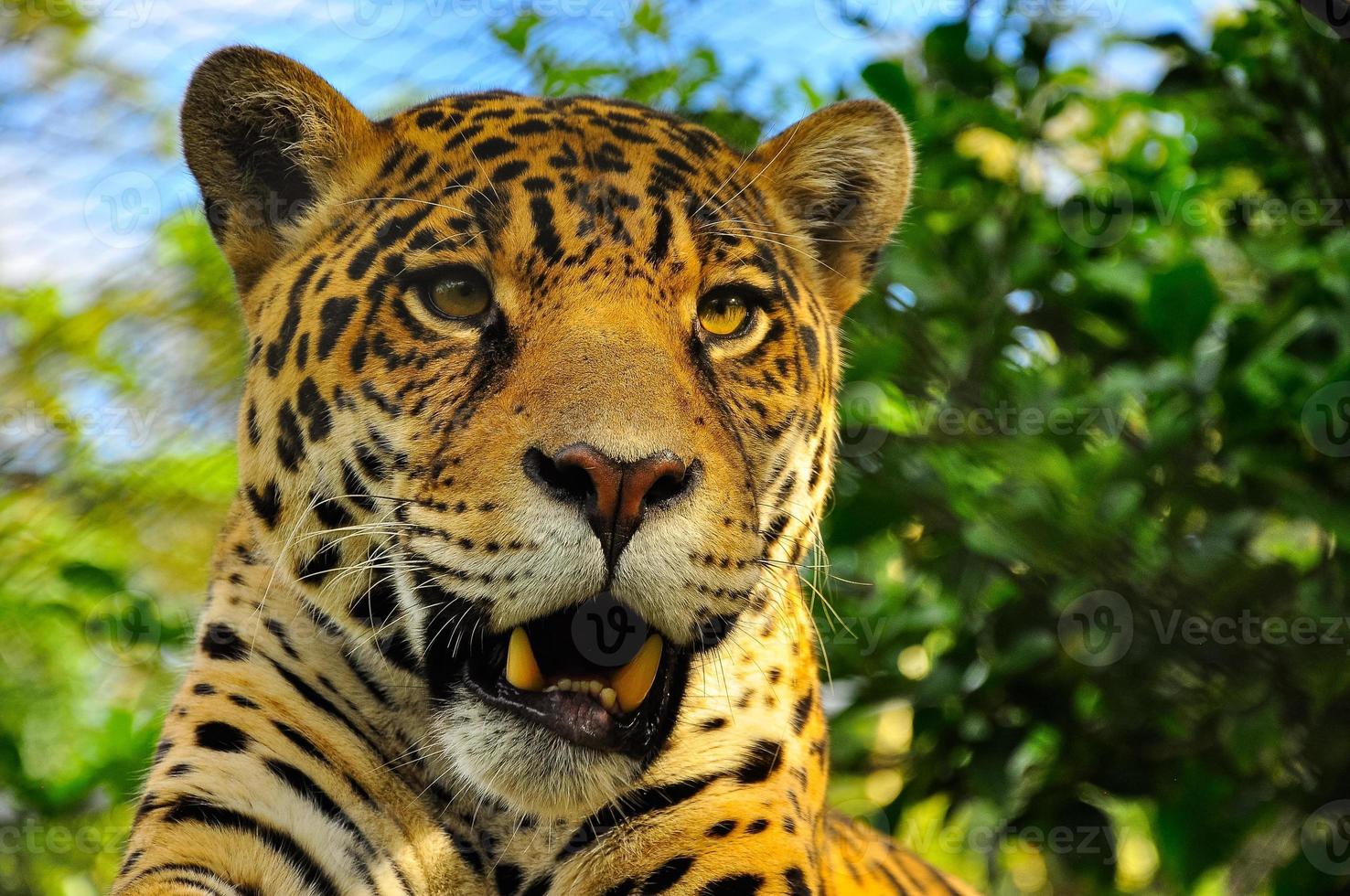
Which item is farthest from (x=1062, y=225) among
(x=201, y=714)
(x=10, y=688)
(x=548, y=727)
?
(x=10, y=688)

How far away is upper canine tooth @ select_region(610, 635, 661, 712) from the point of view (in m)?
2.60

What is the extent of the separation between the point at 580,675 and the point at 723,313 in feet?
3.08

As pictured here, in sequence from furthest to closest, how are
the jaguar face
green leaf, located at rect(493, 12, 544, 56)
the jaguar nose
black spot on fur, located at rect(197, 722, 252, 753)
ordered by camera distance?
green leaf, located at rect(493, 12, 544, 56), black spot on fur, located at rect(197, 722, 252, 753), the jaguar face, the jaguar nose

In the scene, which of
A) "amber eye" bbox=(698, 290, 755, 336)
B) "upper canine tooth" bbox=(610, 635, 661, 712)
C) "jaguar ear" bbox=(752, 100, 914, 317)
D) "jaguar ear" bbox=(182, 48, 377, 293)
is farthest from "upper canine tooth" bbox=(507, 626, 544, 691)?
"jaguar ear" bbox=(752, 100, 914, 317)

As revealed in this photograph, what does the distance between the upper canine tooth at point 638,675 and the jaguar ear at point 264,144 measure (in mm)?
1435

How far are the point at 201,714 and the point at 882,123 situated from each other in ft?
7.68

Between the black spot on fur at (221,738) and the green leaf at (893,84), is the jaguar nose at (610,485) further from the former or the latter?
the green leaf at (893,84)

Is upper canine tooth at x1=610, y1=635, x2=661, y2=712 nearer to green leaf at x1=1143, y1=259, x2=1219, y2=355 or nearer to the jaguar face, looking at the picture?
the jaguar face

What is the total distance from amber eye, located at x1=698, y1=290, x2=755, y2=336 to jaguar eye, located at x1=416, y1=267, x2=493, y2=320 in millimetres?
487

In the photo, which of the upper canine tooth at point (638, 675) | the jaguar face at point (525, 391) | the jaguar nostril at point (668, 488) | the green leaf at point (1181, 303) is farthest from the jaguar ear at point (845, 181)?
the upper canine tooth at point (638, 675)

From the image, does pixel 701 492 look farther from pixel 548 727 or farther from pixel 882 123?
pixel 882 123

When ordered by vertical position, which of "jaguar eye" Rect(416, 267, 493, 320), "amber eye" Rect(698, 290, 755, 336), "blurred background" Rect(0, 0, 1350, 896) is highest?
"jaguar eye" Rect(416, 267, 493, 320)

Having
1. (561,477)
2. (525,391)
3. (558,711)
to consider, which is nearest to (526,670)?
(558,711)

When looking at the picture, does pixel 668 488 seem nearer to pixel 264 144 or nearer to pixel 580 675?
pixel 580 675
